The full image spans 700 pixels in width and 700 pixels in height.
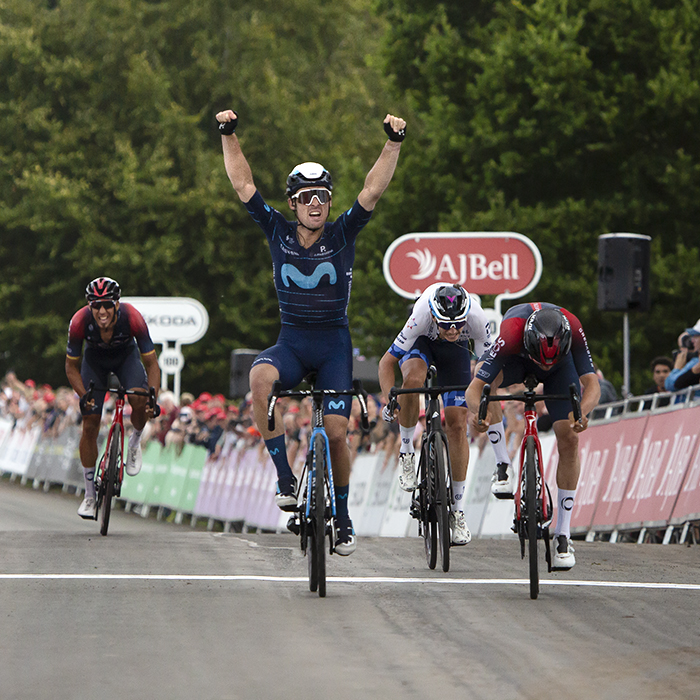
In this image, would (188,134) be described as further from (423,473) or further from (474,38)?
(423,473)

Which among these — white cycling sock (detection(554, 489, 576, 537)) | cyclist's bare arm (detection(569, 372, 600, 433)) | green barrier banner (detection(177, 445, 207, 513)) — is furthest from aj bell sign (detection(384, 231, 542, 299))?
cyclist's bare arm (detection(569, 372, 600, 433))

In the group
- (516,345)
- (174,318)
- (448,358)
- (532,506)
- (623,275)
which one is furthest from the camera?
(174,318)

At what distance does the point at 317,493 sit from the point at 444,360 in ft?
7.86

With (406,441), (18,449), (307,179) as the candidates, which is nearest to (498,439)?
(406,441)

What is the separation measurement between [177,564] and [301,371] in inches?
80.2

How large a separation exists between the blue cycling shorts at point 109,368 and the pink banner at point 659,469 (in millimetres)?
4760

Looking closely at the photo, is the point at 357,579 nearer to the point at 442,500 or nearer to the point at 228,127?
the point at 442,500

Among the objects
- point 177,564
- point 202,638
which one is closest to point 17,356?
point 177,564

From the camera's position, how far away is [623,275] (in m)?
19.0

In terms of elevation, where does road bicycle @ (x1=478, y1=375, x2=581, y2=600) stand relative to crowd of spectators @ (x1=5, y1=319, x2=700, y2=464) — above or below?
below

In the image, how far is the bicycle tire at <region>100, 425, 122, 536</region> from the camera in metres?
13.1

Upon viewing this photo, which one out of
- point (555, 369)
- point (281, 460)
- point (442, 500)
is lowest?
point (442, 500)

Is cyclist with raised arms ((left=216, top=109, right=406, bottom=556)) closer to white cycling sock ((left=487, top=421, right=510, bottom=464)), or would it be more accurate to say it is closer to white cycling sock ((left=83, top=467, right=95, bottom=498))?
white cycling sock ((left=487, top=421, right=510, bottom=464))

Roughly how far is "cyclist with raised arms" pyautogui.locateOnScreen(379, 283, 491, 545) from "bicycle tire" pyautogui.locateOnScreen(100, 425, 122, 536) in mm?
3094
